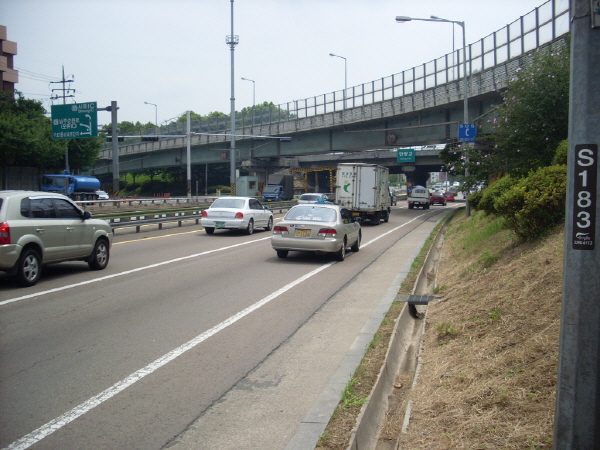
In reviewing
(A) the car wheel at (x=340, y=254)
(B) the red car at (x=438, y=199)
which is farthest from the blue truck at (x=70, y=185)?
(A) the car wheel at (x=340, y=254)

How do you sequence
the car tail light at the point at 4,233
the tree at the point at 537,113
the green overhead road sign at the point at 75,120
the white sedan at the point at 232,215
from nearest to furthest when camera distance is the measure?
the car tail light at the point at 4,233 < the tree at the point at 537,113 < the white sedan at the point at 232,215 < the green overhead road sign at the point at 75,120

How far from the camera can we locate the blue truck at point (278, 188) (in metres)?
58.4

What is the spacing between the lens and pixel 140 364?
Answer: 21.2 ft

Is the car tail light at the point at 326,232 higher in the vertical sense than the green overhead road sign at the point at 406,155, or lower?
lower

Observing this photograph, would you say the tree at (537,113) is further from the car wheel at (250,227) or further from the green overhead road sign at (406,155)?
the green overhead road sign at (406,155)

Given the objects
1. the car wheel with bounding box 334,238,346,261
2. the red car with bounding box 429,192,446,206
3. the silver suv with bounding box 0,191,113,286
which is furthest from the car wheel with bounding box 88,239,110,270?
the red car with bounding box 429,192,446,206

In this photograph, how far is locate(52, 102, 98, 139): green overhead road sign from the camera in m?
33.9

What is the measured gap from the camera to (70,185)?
56.9 meters

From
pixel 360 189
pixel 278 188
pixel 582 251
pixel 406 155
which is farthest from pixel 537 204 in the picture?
pixel 406 155

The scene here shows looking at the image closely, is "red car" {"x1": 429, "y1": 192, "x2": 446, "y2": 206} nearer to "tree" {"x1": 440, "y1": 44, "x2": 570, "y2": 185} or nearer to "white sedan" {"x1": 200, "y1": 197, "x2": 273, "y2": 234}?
"white sedan" {"x1": 200, "y1": 197, "x2": 273, "y2": 234}

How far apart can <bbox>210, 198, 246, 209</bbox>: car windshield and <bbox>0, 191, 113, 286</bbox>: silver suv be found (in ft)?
33.3

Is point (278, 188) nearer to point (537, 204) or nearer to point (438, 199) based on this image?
point (438, 199)

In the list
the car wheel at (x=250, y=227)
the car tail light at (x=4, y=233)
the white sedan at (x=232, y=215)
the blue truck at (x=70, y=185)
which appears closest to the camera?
the car tail light at (x=4, y=233)

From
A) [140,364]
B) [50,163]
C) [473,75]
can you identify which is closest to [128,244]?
[140,364]
